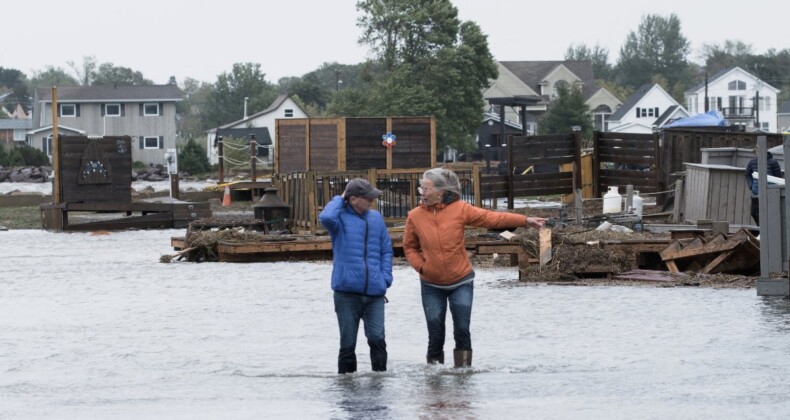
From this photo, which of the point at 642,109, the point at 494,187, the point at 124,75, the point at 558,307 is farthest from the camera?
the point at 124,75

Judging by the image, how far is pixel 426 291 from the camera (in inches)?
442

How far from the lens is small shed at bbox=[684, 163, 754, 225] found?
22172 mm

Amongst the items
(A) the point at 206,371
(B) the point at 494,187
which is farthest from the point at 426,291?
(B) the point at 494,187

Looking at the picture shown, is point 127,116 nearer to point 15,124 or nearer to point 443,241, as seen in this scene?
point 15,124

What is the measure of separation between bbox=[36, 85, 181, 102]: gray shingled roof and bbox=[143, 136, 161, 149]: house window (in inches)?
109

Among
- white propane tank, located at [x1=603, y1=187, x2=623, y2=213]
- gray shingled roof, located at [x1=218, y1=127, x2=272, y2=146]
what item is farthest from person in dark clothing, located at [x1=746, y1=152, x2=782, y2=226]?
gray shingled roof, located at [x1=218, y1=127, x2=272, y2=146]

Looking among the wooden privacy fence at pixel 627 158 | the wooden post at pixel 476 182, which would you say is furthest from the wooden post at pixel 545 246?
the wooden privacy fence at pixel 627 158

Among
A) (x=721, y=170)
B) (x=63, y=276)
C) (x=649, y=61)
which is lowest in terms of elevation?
(x=63, y=276)

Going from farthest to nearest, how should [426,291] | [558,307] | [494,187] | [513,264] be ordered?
[494,187] → [513,264] → [558,307] → [426,291]

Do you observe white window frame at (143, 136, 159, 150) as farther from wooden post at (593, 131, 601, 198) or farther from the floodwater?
the floodwater

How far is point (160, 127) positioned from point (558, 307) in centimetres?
8877

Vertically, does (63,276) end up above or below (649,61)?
below

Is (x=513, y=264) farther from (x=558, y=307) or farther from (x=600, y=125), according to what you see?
(x=600, y=125)

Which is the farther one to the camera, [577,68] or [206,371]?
[577,68]
